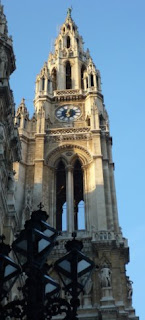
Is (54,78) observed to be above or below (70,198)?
above

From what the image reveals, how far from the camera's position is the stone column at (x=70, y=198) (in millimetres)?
26744

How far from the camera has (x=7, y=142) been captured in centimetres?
2055

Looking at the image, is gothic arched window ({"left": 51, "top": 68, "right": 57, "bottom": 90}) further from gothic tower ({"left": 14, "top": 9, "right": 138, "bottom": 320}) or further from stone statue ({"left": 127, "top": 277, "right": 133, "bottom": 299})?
stone statue ({"left": 127, "top": 277, "right": 133, "bottom": 299})

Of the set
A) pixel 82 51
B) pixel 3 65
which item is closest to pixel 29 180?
pixel 3 65

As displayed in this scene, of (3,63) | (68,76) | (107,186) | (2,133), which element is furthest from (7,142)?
(68,76)

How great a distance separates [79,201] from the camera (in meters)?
30.2

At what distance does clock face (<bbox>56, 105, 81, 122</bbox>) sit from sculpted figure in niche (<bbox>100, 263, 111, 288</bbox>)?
42.6ft

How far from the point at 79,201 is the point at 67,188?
5.42 feet

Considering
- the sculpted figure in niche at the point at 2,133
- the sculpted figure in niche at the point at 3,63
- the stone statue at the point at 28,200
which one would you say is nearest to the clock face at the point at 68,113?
the stone statue at the point at 28,200

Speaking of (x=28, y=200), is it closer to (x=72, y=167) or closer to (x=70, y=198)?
(x=70, y=198)

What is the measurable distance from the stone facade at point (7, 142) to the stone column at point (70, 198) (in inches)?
232

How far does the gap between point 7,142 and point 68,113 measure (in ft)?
45.1

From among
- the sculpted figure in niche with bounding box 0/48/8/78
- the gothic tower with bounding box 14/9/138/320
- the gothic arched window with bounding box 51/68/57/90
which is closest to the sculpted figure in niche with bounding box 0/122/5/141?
the sculpted figure in niche with bounding box 0/48/8/78

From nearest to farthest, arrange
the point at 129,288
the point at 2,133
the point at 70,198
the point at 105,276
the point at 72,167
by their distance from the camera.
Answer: the point at 2,133, the point at 105,276, the point at 129,288, the point at 70,198, the point at 72,167
